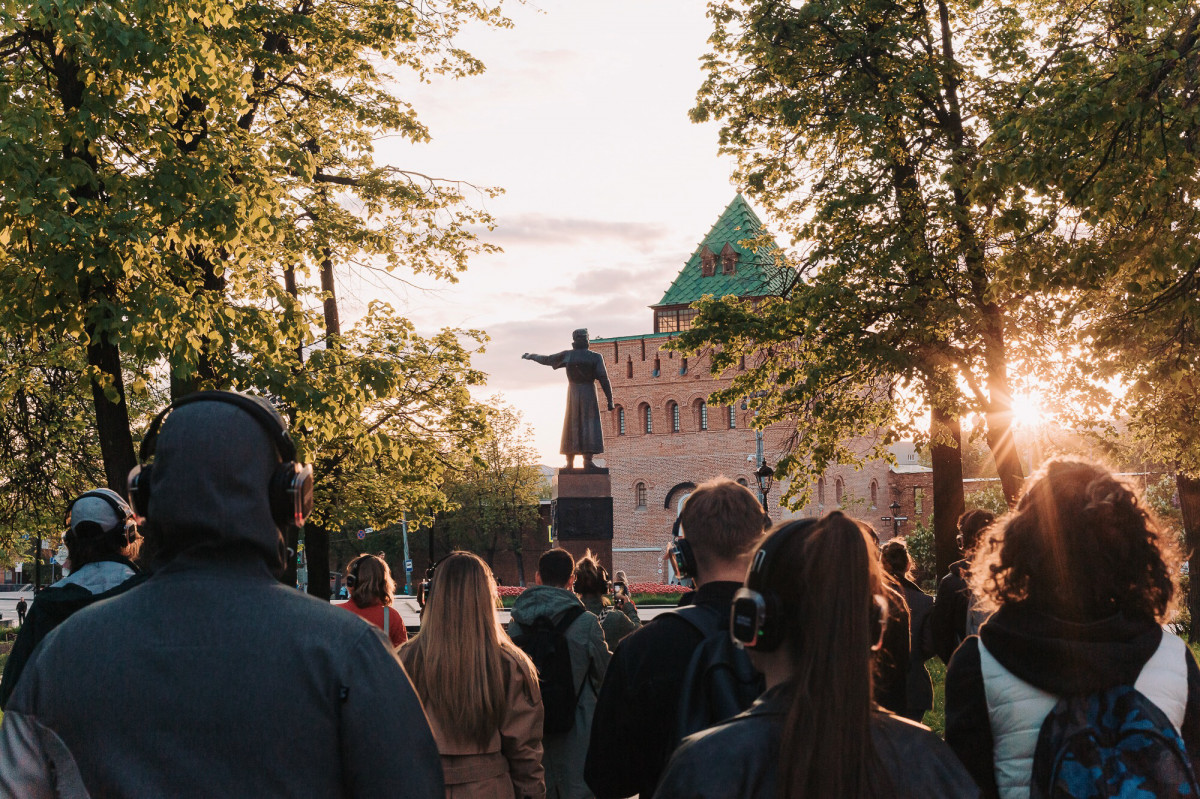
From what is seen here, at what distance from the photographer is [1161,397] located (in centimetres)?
1734

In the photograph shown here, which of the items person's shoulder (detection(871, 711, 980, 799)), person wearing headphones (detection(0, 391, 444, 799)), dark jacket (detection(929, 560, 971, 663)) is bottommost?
dark jacket (detection(929, 560, 971, 663))

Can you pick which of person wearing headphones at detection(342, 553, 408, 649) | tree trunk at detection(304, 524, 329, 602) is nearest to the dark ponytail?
person wearing headphones at detection(342, 553, 408, 649)

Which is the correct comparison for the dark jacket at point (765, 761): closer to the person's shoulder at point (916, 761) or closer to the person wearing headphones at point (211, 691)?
the person's shoulder at point (916, 761)

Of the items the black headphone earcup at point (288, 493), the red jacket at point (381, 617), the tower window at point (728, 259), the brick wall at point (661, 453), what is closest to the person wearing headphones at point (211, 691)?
the black headphone earcup at point (288, 493)

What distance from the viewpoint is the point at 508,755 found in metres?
4.85

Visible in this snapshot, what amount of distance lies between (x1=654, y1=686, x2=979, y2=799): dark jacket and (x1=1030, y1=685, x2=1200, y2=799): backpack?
71 centimetres

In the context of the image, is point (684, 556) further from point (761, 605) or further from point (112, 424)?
point (112, 424)

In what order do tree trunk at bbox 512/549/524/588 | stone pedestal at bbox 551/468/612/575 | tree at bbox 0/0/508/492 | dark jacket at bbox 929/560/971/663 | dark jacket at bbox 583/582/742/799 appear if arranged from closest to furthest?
dark jacket at bbox 583/582/742/799, dark jacket at bbox 929/560/971/663, tree at bbox 0/0/508/492, stone pedestal at bbox 551/468/612/575, tree trunk at bbox 512/549/524/588

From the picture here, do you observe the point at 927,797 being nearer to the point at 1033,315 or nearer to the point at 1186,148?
the point at 1186,148

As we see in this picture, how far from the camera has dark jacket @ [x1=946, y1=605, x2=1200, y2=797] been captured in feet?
8.92

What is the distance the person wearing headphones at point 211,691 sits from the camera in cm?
197

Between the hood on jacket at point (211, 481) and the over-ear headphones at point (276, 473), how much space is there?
20 millimetres

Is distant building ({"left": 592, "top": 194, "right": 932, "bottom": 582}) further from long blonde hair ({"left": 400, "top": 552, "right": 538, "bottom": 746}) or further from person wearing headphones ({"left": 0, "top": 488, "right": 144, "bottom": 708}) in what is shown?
long blonde hair ({"left": 400, "top": 552, "right": 538, "bottom": 746})

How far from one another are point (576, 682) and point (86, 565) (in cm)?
242
